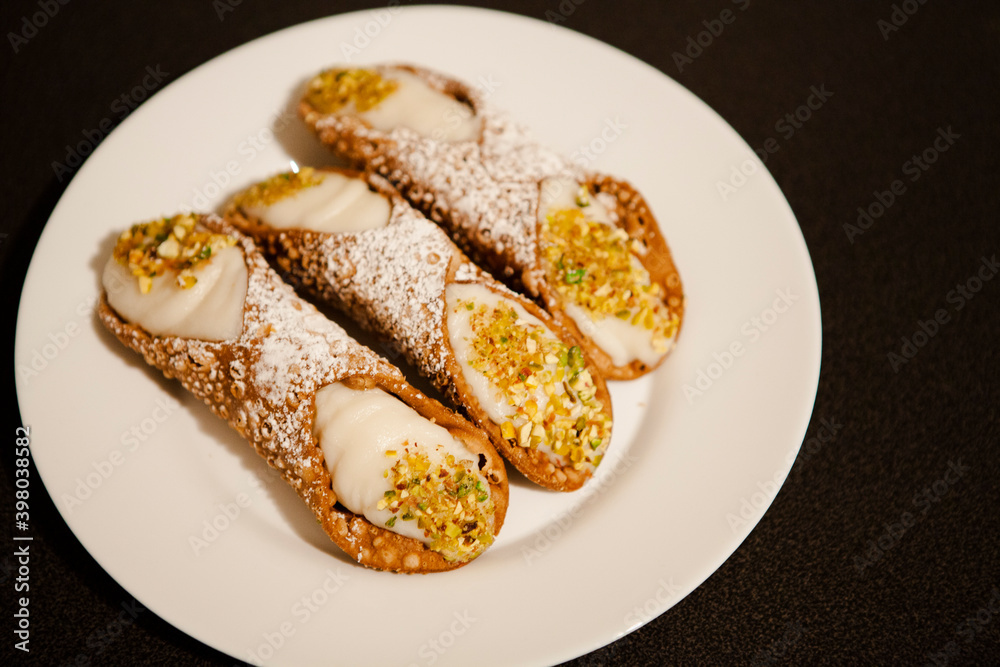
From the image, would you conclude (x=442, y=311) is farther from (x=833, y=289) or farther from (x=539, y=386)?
(x=833, y=289)

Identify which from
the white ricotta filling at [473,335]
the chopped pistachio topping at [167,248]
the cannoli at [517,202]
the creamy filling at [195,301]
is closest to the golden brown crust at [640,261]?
the cannoli at [517,202]

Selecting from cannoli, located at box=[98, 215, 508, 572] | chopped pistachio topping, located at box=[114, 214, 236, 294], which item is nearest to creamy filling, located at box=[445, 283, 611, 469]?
cannoli, located at box=[98, 215, 508, 572]

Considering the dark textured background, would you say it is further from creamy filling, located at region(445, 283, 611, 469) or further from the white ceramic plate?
creamy filling, located at region(445, 283, 611, 469)

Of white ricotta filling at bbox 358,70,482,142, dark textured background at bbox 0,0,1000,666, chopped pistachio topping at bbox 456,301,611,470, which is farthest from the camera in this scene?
white ricotta filling at bbox 358,70,482,142

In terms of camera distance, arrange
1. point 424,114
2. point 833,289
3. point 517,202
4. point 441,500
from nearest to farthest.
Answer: point 441,500 → point 517,202 → point 424,114 → point 833,289

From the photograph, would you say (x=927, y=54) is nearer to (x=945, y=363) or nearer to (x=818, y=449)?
(x=945, y=363)

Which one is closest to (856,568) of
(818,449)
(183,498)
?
(818,449)

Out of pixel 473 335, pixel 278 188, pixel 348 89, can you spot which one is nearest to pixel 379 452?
pixel 473 335
